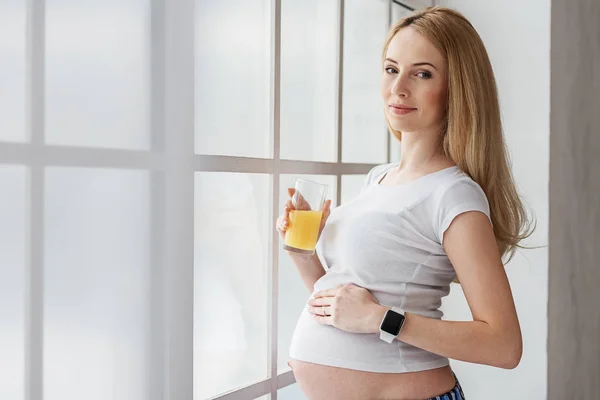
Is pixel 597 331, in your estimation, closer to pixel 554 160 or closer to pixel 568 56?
pixel 554 160

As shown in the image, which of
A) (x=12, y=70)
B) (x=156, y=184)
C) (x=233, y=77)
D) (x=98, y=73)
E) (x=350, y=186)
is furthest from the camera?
(x=350, y=186)

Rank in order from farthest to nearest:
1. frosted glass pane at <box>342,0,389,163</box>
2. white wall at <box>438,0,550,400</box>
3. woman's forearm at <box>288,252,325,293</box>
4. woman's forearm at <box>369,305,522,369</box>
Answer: white wall at <box>438,0,550,400</box> < frosted glass pane at <box>342,0,389,163</box> < woman's forearm at <box>288,252,325,293</box> < woman's forearm at <box>369,305,522,369</box>

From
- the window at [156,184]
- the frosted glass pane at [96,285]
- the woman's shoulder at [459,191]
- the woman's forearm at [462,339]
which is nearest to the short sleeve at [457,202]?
the woman's shoulder at [459,191]

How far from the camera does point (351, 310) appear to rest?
1.56 meters

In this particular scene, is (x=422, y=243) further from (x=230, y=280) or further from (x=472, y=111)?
(x=230, y=280)

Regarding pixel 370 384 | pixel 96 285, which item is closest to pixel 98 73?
pixel 96 285

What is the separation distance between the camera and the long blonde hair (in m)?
1.60

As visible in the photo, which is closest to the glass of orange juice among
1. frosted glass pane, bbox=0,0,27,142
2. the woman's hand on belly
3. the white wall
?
the woman's hand on belly

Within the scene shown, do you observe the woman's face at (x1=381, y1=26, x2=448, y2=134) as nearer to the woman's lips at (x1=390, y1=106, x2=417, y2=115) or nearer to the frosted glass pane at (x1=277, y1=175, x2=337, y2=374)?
the woman's lips at (x1=390, y1=106, x2=417, y2=115)

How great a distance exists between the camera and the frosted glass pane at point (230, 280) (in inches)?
65.9

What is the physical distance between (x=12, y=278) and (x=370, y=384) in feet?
2.60

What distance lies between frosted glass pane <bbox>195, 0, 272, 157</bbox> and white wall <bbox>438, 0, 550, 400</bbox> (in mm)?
1069

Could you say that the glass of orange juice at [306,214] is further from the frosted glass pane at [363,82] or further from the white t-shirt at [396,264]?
the frosted glass pane at [363,82]

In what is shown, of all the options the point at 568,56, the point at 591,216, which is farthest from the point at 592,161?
the point at 568,56
